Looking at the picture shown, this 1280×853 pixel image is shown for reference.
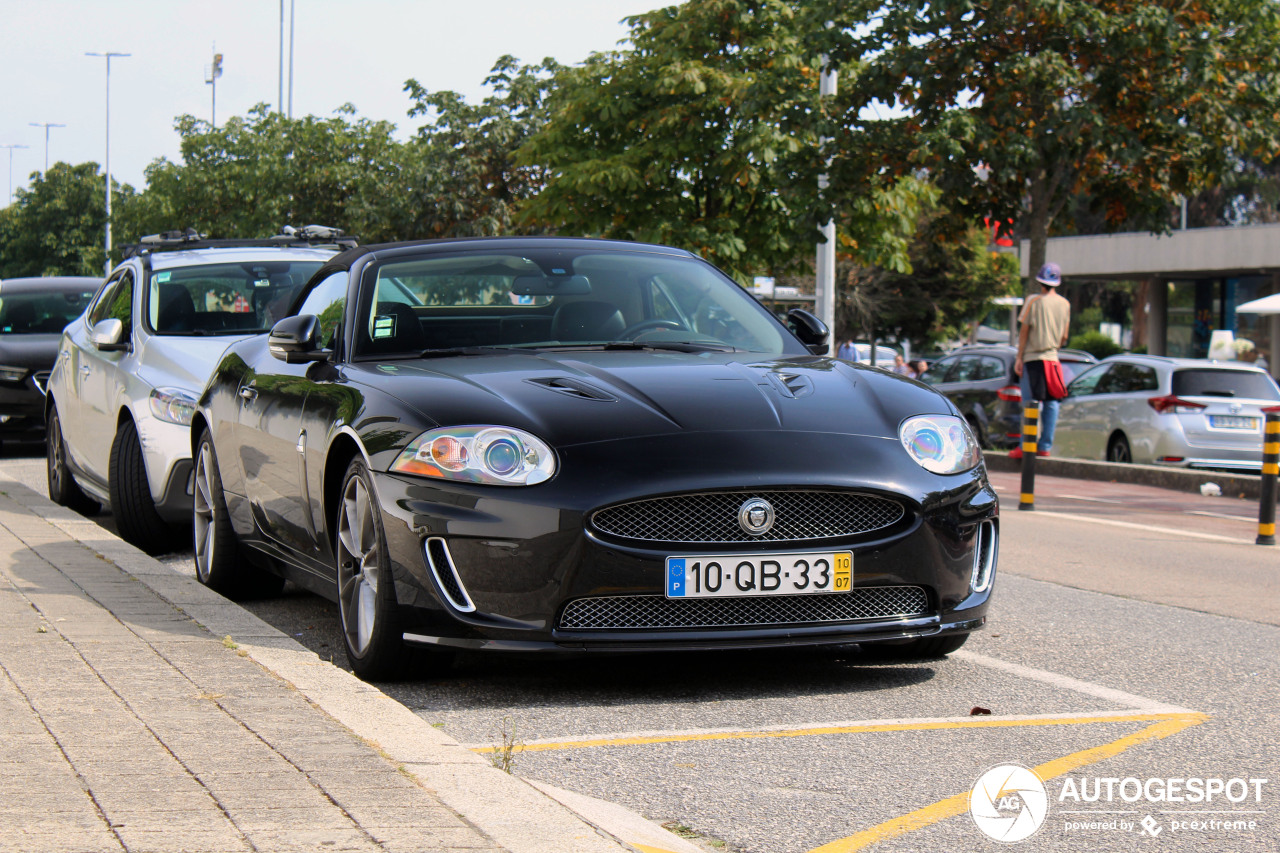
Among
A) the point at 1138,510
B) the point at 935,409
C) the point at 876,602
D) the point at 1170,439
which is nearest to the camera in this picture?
the point at 876,602

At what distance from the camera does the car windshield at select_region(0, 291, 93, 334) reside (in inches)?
685

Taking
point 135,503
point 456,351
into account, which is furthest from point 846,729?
point 135,503

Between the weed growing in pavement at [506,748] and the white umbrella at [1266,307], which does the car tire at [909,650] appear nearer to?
the weed growing in pavement at [506,748]

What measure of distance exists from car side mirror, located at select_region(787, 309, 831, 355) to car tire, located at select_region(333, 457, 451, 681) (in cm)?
196

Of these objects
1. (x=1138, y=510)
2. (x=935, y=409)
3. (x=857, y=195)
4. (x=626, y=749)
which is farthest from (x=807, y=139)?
(x=626, y=749)

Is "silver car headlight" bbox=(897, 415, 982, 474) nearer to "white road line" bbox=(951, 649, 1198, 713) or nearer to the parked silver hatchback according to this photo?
"white road line" bbox=(951, 649, 1198, 713)

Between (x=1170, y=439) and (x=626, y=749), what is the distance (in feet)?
45.5

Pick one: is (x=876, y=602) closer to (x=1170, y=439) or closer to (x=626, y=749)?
(x=626, y=749)

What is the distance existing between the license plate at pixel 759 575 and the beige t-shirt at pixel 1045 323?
11.3 metres

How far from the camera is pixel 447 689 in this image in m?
5.21

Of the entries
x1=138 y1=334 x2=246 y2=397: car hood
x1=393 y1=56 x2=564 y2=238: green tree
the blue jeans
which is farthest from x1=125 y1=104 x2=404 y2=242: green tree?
x1=138 y1=334 x2=246 y2=397: car hood

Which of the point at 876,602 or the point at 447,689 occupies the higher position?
the point at 876,602

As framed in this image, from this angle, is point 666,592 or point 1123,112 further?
point 1123,112

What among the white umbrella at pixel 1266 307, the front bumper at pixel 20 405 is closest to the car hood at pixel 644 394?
the front bumper at pixel 20 405
